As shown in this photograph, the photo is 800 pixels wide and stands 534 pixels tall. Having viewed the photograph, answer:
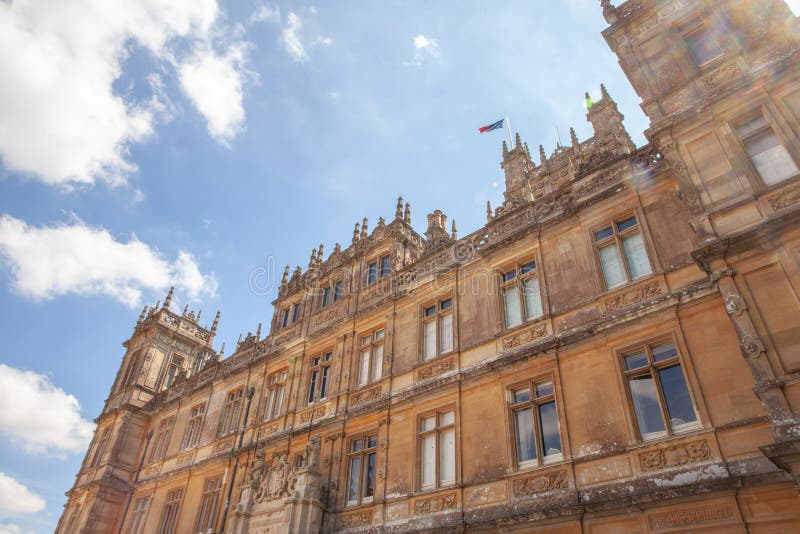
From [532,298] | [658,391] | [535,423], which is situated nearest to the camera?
[658,391]

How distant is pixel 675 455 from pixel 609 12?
1288 centimetres

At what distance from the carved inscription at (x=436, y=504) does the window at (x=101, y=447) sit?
22018 millimetres

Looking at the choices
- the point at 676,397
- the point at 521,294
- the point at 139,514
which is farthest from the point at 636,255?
the point at 139,514

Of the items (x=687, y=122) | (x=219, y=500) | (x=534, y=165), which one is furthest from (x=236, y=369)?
(x=534, y=165)

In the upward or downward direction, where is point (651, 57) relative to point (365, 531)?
upward

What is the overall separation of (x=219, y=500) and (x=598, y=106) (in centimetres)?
3793

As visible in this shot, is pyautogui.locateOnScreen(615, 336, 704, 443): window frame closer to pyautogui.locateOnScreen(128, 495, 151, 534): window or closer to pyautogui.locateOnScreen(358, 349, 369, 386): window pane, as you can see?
pyautogui.locateOnScreen(358, 349, 369, 386): window pane

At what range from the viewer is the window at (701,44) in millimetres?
14117

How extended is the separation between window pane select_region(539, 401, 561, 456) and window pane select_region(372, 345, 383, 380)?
668cm

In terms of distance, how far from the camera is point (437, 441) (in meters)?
15.8

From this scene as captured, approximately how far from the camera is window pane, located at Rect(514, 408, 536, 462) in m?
13.8

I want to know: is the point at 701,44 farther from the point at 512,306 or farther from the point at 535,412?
the point at 535,412

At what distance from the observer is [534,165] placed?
4622 cm

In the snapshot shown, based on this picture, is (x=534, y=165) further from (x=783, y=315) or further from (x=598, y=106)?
(x=783, y=315)
